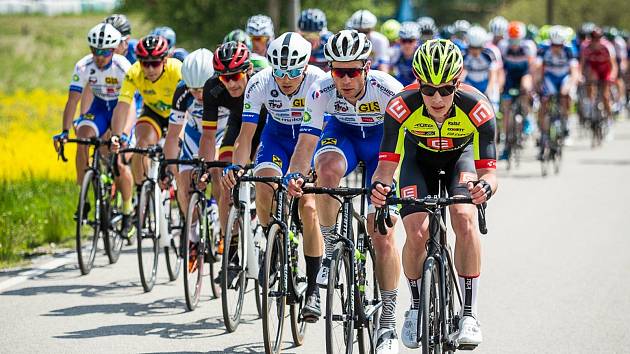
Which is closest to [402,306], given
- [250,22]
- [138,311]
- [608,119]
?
[138,311]

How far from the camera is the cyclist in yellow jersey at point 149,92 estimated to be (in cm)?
1086

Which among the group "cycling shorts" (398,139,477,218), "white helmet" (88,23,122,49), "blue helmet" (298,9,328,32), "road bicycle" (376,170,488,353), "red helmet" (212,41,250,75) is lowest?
"road bicycle" (376,170,488,353)

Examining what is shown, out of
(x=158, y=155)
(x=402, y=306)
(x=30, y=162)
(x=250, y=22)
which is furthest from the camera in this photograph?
(x=30, y=162)

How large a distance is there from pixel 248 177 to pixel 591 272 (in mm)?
4273

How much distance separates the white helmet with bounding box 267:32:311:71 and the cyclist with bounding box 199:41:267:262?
2.82 feet

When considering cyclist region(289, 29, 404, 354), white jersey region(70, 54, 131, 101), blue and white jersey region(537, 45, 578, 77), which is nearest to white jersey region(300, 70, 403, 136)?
cyclist region(289, 29, 404, 354)

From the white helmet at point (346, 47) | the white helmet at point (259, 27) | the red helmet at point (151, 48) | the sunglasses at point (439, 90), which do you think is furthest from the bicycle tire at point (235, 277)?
the white helmet at point (259, 27)

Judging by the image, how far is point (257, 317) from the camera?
9266 mm

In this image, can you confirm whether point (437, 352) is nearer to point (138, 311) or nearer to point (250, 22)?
point (138, 311)

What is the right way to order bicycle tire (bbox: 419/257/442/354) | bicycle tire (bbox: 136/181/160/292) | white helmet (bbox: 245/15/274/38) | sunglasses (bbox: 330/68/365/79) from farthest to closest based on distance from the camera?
white helmet (bbox: 245/15/274/38) → bicycle tire (bbox: 136/181/160/292) → sunglasses (bbox: 330/68/365/79) → bicycle tire (bbox: 419/257/442/354)

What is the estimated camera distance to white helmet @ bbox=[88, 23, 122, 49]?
1145cm

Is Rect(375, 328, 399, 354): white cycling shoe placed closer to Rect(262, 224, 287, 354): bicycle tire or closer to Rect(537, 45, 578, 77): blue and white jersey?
Rect(262, 224, 287, 354): bicycle tire

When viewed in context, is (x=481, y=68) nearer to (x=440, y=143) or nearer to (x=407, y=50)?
(x=407, y=50)

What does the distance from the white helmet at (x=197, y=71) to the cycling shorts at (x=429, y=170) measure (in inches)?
116
